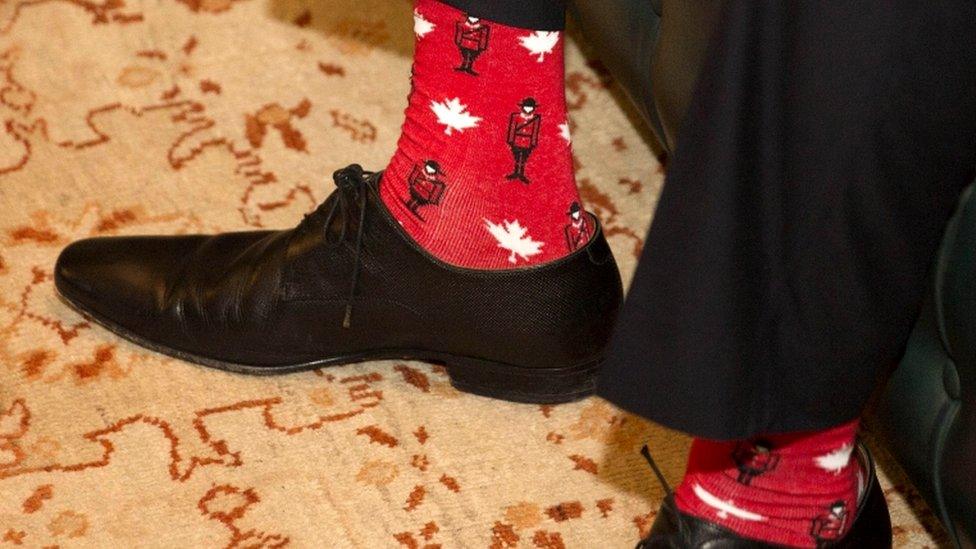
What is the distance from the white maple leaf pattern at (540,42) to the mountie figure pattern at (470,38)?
32mm

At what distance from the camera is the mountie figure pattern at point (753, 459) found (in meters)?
0.96

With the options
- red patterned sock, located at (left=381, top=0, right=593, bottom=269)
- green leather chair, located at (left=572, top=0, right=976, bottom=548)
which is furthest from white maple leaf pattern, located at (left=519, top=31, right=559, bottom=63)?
green leather chair, located at (left=572, top=0, right=976, bottom=548)

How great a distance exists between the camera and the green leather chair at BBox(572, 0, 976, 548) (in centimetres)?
93

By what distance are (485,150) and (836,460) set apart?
41cm

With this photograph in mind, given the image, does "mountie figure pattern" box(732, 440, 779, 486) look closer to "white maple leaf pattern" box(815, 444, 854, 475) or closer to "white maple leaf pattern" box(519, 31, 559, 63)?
"white maple leaf pattern" box(815, 444, 854, 475)

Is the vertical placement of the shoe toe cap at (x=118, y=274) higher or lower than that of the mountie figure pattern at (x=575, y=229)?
lower

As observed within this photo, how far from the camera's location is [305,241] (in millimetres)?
1199

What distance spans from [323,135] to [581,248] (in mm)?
575

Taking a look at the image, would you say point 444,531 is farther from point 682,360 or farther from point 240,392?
point 682,360

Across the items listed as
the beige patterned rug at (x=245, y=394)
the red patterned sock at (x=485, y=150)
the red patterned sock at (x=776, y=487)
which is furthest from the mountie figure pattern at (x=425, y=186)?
the red patterned sock at (x=776, y=487)

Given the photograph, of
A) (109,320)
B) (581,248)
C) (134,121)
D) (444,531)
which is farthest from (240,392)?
(134,121)

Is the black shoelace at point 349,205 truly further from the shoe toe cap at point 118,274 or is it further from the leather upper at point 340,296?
the shoe toe cap at point 118,274

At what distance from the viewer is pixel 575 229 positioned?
46.2 inches

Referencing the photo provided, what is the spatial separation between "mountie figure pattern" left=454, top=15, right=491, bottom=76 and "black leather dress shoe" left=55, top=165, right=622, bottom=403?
18 centimetres
